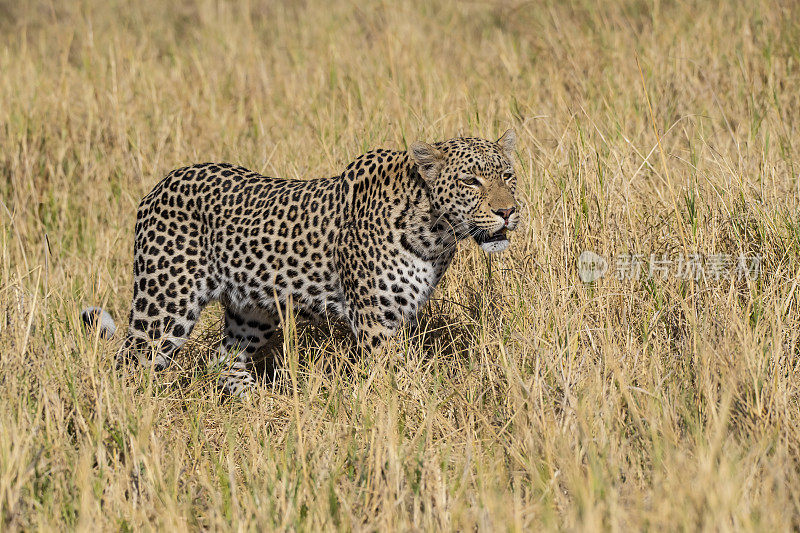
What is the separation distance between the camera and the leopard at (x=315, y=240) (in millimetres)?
4387

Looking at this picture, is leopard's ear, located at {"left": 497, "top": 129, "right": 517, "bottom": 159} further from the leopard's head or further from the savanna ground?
the savanna ground

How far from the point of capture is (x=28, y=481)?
337cm

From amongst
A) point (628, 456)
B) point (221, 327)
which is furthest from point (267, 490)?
point (221, 327)

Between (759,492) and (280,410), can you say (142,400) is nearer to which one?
(280,410)

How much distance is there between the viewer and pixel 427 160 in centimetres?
439

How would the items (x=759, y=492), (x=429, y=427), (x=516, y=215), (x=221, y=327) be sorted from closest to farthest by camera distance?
1. (x=759, y=492)
2. (x=429, y=427)
3. (x=516, y=215)
4. (x=221, y=327)

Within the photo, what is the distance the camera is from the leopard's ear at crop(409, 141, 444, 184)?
4.35 m

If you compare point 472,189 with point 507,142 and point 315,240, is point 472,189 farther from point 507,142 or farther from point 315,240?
point 315,240

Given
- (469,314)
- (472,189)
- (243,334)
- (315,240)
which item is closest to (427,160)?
(472,189)

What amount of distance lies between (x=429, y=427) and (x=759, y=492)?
3.85 ft

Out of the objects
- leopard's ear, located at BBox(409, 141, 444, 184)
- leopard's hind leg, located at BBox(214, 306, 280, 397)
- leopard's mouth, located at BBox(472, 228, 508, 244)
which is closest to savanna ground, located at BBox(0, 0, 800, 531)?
leopard's hind leg, located at BBox(214, 306, 280, 397)

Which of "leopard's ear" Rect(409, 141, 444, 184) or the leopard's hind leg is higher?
"leopard's ear" Rect(409, 141, 444, 184)

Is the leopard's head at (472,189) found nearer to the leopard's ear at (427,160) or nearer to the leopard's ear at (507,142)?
the leopard's ear at (427,160)

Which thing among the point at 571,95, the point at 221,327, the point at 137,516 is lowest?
the point at 221,327
